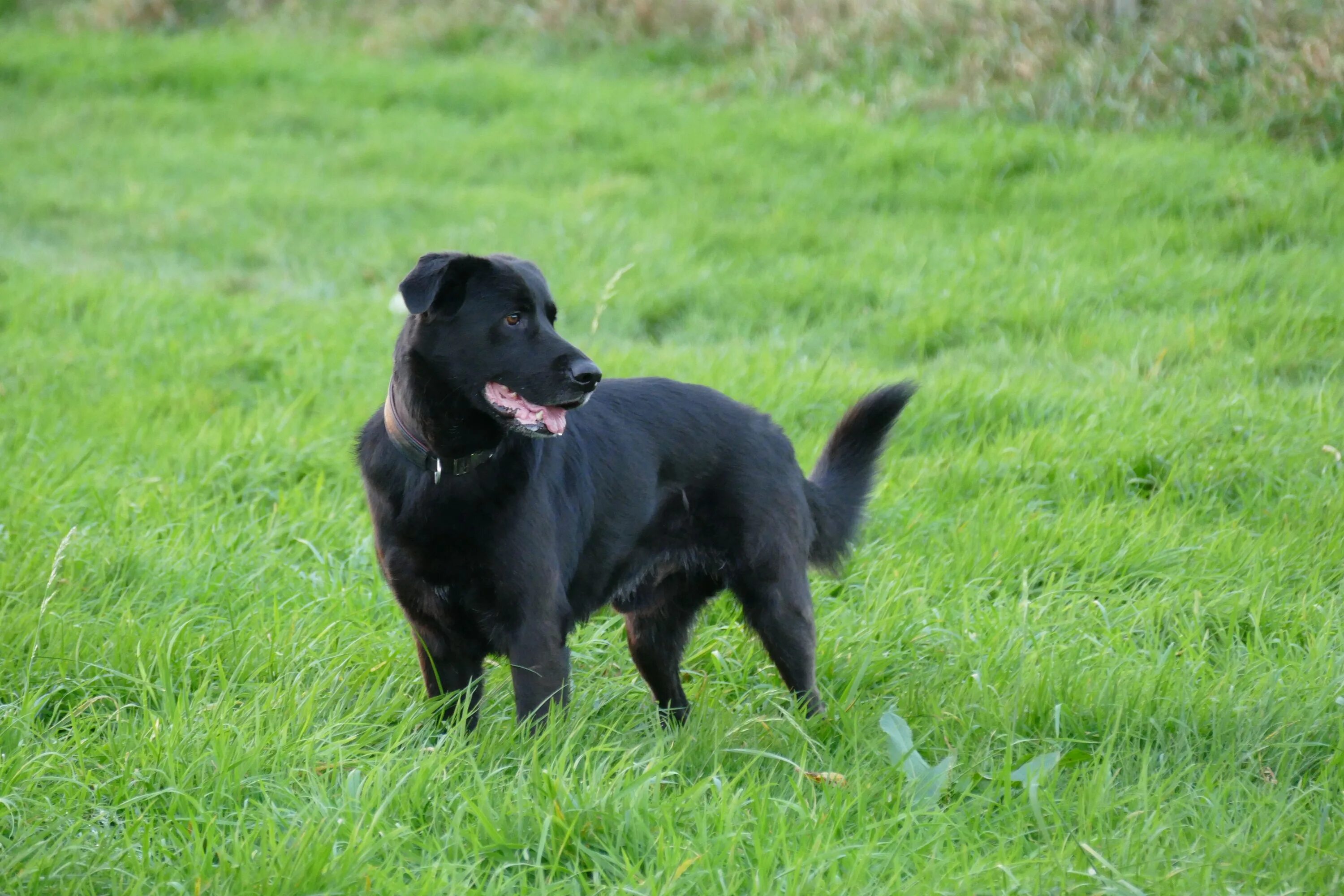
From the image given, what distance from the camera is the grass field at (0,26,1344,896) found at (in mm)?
2369

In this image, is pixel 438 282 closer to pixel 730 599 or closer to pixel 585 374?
pixel 585 374

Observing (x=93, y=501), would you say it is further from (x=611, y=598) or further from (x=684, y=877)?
(x=684, y=877)

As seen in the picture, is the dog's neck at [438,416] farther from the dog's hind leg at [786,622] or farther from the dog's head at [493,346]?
the dog's hind leg at [786,622]

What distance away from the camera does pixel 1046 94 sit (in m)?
8.34

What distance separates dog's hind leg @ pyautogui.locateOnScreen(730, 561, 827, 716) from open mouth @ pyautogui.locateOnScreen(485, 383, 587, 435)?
66 cm

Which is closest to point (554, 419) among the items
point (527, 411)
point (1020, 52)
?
point (527, 411)

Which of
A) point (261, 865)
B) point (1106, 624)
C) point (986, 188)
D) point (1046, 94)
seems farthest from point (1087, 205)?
point (261, 865)

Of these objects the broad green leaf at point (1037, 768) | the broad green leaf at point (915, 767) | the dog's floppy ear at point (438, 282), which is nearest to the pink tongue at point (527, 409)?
the dog's floppy ear at point (438, 282)

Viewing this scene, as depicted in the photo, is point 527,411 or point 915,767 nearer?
point 915,767

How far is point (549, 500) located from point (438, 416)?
340 mm

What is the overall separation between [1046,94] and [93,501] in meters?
6.74

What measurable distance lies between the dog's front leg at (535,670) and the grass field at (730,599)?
77 millimetres

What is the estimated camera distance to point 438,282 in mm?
2904

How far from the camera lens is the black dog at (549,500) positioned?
286cm
